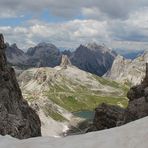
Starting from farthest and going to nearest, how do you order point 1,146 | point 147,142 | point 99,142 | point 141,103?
point 141,103 → point 1,146 → point 99,142 → point 147,142

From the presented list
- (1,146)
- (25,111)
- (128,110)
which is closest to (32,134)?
(25,111)

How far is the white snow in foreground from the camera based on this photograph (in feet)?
58.1

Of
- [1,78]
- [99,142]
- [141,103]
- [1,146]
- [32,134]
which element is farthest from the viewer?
[1,78]

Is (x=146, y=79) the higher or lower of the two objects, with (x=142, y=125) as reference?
lower

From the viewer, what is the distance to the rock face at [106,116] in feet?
490

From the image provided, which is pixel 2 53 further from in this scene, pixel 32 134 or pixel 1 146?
pixel 1 146

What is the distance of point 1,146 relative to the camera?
19.9 m

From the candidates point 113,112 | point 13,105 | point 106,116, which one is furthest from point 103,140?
point 113,112

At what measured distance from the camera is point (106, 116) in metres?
150

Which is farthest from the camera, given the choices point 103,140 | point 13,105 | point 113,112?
point 113,112

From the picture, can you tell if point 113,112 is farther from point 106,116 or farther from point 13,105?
point 13,105

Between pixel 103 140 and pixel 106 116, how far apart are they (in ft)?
435

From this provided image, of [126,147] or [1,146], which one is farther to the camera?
[1,146]

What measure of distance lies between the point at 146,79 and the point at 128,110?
22.6 meters
